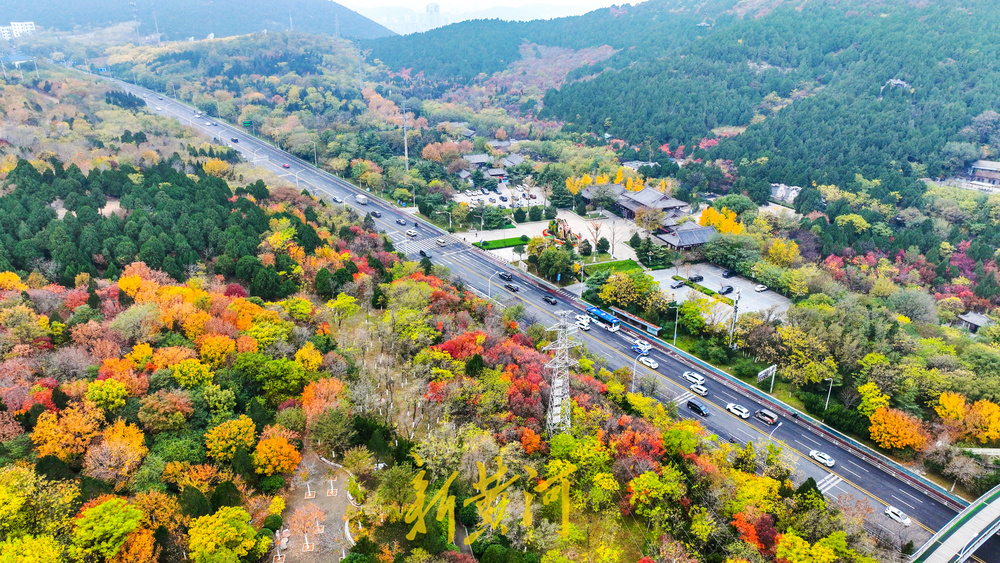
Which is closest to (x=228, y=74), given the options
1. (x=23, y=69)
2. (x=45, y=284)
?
(x=23, y=69)

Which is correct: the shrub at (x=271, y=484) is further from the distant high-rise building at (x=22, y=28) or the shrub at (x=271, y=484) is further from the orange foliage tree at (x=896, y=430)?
the distant high-rise building at (x=22, y=28)

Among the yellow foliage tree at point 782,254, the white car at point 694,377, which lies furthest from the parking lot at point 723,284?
the white car at point 694,377

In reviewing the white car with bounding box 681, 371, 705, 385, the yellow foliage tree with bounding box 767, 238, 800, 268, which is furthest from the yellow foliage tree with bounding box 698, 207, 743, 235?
the white car with bounding box 681, 371, 705, 385

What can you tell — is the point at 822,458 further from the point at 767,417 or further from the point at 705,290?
the point at 705,290

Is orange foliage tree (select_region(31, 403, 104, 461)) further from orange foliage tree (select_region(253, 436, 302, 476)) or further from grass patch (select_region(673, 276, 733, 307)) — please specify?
grass patch (select_region(673, 276, 733, 307))

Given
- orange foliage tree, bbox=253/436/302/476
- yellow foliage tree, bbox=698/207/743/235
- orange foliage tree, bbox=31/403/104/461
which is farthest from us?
yellow foliage tree, bbox=698/207/743/235

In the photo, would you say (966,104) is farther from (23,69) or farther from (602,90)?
(23,69)
